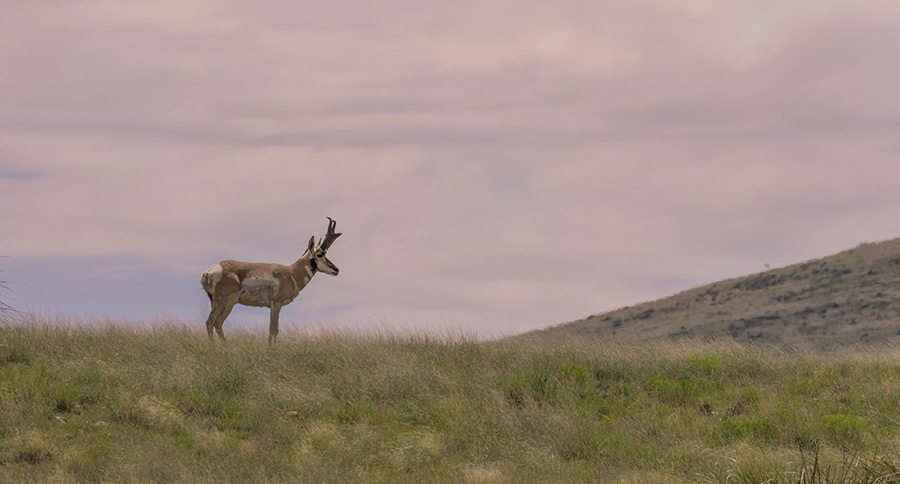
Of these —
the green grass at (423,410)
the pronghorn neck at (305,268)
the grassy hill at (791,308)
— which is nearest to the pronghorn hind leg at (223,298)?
the green grass at (423,410)

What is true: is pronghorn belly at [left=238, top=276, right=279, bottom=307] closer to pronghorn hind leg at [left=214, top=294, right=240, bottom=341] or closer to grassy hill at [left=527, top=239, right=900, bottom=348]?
pronghorn hind leg at [left=214, top=294, right=240, bottom=341]

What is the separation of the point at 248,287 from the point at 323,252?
1.85m

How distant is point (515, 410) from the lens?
18281 millimetres

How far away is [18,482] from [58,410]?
3.82m

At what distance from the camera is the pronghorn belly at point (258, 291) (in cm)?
2278

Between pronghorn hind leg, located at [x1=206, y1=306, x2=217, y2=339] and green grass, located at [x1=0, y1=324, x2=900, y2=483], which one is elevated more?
pronghorn hind leg, located at [x1=206, y1=306, x2=217, y2=339]

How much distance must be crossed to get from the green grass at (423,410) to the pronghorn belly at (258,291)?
78 centimetres

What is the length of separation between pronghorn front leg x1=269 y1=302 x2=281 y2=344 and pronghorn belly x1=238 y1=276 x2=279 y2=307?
0.43 ft

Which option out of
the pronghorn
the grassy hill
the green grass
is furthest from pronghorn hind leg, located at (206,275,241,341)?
the grassy hill

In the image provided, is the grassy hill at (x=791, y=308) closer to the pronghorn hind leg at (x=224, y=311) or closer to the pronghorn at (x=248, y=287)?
the pronghorn at (x=248, y=287)

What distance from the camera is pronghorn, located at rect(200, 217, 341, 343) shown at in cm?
2262

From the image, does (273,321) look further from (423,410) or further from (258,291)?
(423,410)

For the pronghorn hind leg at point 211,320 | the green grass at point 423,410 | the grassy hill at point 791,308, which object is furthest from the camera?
the grassy hill at point 791,308

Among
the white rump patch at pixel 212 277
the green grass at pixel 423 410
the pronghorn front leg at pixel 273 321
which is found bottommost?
the green grass at pixel 423 410
